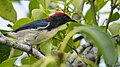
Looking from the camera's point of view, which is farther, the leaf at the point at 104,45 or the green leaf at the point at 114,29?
the green leaf at the point at 114,29

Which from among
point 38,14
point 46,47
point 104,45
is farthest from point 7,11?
point 104,45

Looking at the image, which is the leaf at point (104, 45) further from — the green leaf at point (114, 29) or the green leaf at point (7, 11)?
the green leaf at point (7, 11)

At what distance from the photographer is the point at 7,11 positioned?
1.70 m

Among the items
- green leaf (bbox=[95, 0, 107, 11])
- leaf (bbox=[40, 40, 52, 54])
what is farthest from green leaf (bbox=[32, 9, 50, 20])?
green leaf (bbox=[95, 0, 107, 11])

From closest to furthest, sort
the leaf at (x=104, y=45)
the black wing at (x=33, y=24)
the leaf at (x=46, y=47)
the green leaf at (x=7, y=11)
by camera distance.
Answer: the leaf at (x=104, y=45)
the leaf at (x=46, y=47)
the green leaf at (x=7, y=11)
the black wing at (x=33, y=24)

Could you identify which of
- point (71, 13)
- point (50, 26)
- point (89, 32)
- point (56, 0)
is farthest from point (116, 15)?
point (89, 32)

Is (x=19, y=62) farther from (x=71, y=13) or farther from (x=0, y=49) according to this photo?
(x=71, y=13)

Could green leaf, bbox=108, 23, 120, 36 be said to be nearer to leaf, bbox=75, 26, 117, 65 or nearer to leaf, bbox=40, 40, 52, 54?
leaf, bbox=40, 40, 52, 54

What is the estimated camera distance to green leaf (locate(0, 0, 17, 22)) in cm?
168

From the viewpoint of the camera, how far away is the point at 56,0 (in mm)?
1937

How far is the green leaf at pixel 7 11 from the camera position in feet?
5.51

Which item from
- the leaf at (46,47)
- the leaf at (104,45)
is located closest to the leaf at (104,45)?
the leaf at (104,45)

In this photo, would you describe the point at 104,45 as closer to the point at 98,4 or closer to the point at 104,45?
the point at 104,45

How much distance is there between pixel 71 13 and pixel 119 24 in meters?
0.34
